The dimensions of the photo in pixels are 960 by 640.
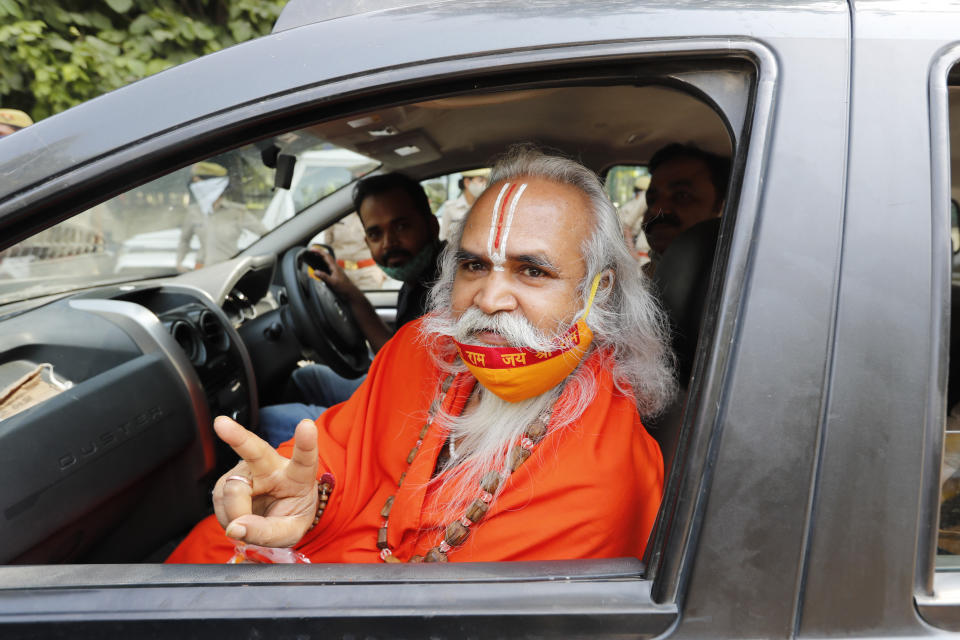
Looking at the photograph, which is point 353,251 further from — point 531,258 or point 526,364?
point 526,364

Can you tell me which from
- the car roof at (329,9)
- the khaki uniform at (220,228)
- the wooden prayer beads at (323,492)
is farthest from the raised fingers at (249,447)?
the khaki uniform at (220,228)

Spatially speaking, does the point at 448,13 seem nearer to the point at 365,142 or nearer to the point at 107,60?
the point at 365,142

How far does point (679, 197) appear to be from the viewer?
2.96 meters

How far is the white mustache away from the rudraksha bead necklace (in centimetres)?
20

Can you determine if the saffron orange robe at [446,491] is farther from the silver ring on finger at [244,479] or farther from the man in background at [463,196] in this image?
the man in background at [463,196]

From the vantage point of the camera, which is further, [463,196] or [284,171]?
[463,196]

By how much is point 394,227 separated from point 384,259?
177 mm

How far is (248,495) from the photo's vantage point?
1.29m

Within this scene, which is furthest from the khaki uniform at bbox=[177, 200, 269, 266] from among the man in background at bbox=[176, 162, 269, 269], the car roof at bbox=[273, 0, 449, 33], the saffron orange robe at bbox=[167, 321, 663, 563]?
the car roof at bbox=[273, 0, 449, 33]

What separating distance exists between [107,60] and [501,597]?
14.4ft

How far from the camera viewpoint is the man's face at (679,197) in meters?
2.84

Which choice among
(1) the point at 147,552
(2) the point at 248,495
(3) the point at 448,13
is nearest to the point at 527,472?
(2) the point at 248,495

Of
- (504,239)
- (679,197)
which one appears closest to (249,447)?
(504,239)

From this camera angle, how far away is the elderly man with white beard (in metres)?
1.40
